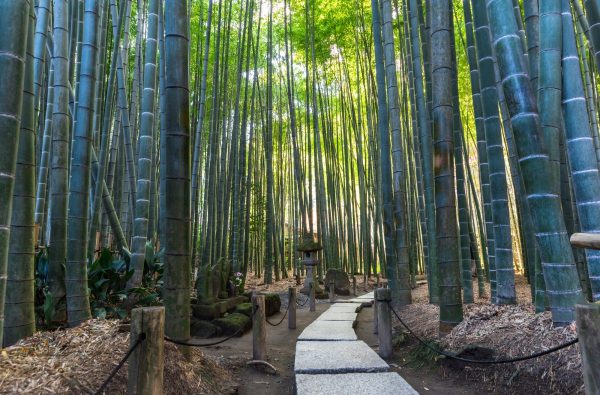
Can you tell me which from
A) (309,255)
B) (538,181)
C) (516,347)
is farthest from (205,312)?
(538,181)

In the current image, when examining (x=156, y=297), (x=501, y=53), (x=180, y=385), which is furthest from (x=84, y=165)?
(x=501, y=53)

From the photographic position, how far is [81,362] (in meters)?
1.71

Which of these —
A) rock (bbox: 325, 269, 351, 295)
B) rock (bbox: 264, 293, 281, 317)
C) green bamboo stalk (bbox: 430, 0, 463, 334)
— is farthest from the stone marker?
rock (bbox: 325, 269, 351, 295)

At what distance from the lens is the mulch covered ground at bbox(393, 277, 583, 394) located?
1866 millimetres

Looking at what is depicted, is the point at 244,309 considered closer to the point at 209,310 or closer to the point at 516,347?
the point at 209,310

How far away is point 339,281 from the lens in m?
7.81

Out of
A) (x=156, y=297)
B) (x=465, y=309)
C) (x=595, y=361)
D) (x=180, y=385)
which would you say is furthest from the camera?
(x=156, y=297)

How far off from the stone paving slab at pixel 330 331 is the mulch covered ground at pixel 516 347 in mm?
725

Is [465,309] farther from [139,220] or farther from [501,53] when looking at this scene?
[139,220]

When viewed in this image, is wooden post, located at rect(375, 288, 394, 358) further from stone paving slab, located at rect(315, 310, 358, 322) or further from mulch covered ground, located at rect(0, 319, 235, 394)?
stone paving slab, located at rect(315, 310, 358, 322)

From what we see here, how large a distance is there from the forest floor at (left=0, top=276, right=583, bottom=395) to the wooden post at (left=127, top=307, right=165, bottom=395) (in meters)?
0.23

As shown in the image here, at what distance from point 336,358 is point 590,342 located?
6.15ft

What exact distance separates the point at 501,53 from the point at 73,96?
3.13m

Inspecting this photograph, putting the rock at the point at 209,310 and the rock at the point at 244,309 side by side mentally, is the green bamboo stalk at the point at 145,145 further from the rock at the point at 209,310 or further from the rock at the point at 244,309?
the rock at the point at 244,309
